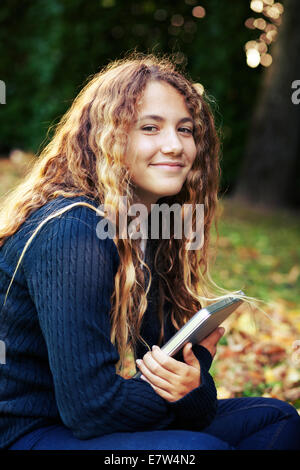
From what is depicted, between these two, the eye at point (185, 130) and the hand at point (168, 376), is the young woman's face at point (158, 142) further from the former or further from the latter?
the hand at point (168, 376)

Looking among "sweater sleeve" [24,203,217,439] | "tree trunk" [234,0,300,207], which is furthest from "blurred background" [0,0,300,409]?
"sweater sleeve" [24,203,217,439]

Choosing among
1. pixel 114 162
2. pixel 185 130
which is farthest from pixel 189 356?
pixel 185 130

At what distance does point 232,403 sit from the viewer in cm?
223

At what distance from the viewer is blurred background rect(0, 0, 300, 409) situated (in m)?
8.78

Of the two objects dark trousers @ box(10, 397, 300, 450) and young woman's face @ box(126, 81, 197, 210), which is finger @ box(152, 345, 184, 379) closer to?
dark trousers @ box(10, 397, 300, 450)

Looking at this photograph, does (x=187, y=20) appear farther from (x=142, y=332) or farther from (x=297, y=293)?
(x=142, y=332)

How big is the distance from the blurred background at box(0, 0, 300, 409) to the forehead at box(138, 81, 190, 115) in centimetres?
513

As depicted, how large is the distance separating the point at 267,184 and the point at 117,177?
748cm

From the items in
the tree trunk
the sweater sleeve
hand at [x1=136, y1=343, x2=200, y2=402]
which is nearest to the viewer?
the sweater sleeve

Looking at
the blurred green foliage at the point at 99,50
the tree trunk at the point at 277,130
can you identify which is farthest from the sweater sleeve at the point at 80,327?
the blurred green foliage at the point at 99,50

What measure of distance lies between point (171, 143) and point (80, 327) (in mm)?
718

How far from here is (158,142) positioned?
78.8 inches

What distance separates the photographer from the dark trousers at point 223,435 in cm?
167

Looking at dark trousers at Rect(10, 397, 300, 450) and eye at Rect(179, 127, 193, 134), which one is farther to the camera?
eye at Rect(179, 127, 193, 134)
